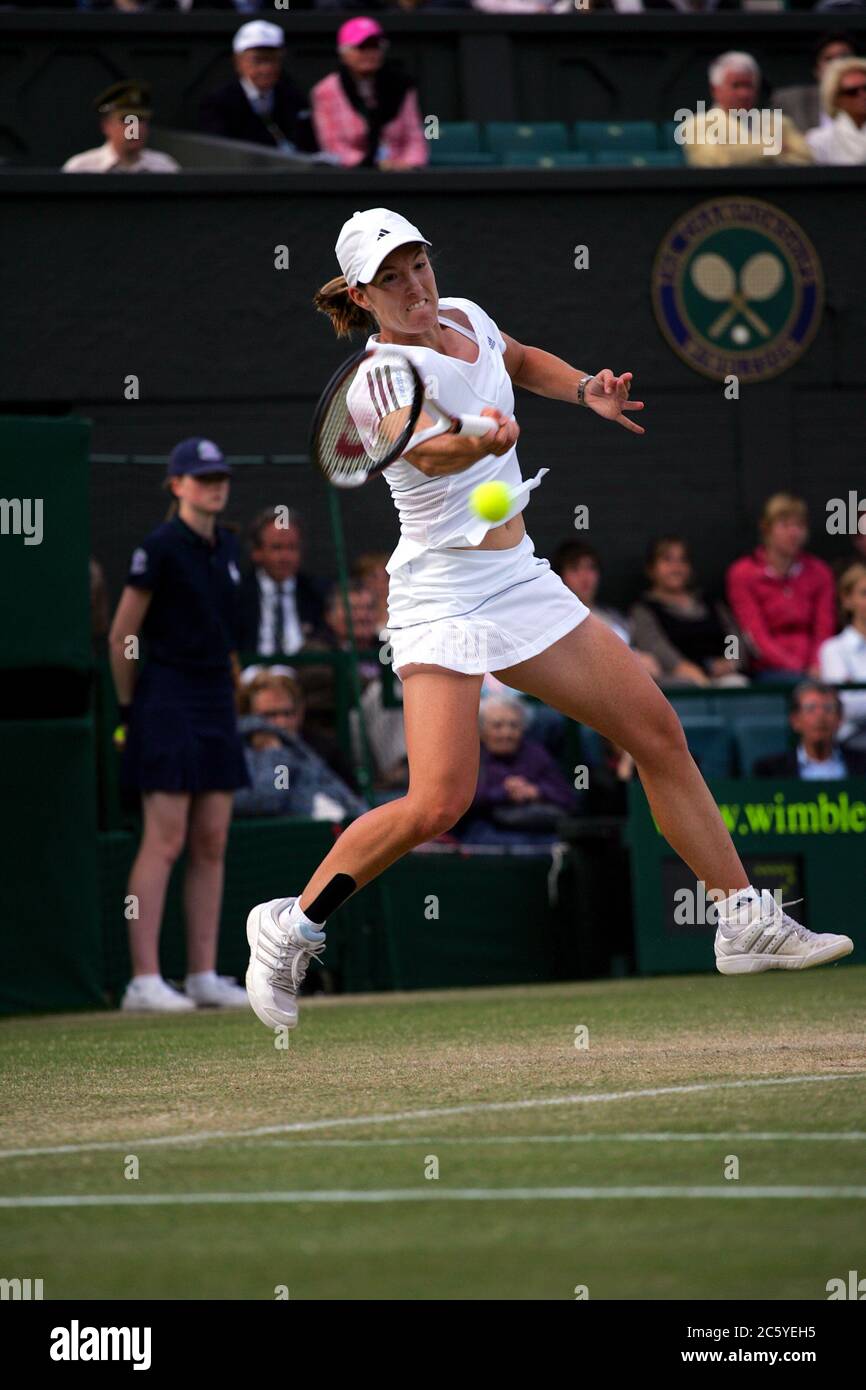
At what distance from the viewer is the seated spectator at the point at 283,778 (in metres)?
10.2

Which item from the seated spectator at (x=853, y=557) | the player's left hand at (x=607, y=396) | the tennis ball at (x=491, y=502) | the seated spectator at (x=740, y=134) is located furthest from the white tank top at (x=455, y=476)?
the seated spectator at (x=740, y=134)

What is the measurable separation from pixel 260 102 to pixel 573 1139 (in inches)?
392

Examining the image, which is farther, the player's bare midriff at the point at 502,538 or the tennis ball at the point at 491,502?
the player's bare midriff at the point at 502,538

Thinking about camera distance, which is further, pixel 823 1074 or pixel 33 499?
pixel 33 499

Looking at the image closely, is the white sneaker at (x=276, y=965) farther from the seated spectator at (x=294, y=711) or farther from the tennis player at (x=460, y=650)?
the seated spectator at (x=294, y=711)

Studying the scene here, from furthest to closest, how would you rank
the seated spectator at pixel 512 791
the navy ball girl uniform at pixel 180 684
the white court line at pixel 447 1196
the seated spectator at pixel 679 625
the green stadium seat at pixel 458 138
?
the green stadium seat at pixel 458 138 < the seated spectator at pixel 679 625 < the seated spectator at pixel 512 791 < the navy ball girl uniform at pixel 180 684 < the white court line at pixel 447 1196

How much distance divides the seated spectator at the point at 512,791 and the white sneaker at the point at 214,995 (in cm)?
168

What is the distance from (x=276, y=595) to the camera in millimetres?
11414

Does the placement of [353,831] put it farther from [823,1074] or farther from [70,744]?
[70,744]

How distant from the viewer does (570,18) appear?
48.4 ft

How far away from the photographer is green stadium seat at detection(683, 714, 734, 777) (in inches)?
422

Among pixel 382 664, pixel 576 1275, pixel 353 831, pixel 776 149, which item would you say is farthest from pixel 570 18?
pixel 576 1275
